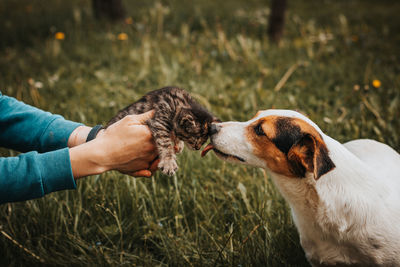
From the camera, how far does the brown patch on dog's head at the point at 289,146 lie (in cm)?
176

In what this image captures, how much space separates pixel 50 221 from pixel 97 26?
5098 millimetres

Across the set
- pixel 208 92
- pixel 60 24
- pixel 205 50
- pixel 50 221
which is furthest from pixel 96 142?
pixel 60 24

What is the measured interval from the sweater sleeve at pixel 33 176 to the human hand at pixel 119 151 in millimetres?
73

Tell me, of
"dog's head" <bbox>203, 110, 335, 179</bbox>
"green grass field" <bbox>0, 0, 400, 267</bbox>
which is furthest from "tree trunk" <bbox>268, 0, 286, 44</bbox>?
"dog's head" <bbox>203, 110, 335, 179</bbox>

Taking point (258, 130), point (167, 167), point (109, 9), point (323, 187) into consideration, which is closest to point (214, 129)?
point (258, 130)

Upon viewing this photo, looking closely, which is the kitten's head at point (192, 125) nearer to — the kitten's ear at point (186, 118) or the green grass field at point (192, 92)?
the kitten's ear at point (186, 118)

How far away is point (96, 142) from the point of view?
6.23ft

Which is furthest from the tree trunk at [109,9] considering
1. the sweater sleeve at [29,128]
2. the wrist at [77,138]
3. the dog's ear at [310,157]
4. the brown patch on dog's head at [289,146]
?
the dog's ear at [310,157]

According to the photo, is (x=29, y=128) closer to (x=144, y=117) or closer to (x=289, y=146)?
(x=144, y=117)

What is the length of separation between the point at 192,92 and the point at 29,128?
238 cm

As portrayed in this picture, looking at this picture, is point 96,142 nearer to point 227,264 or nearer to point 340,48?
point 227,264

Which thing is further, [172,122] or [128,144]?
[172,122]

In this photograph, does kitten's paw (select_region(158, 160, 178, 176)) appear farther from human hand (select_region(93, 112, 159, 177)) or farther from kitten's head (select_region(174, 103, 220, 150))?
kitten's head (select_region(174, 103, 220, 150))

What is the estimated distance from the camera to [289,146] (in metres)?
Result: 1.92
